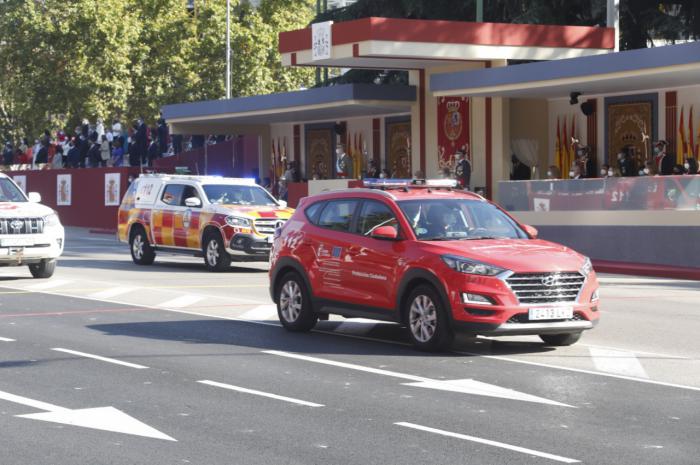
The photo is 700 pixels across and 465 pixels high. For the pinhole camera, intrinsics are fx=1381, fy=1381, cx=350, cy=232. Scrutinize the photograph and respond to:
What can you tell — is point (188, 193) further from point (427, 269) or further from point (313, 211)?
point (427, 269)

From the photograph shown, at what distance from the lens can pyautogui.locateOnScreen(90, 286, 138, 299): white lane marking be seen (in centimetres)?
2016

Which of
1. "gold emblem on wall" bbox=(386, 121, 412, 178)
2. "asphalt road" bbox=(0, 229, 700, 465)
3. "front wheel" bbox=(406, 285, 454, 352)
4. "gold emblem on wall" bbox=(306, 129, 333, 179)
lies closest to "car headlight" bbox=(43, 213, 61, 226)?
"asphalt road" bbox=(0, 229, 700, 465)

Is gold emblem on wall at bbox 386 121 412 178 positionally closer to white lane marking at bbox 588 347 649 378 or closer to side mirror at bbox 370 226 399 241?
side mirror at bbox 370 226 399 241

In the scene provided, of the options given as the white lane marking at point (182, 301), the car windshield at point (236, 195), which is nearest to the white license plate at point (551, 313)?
the white lane marking at point (182, 301)

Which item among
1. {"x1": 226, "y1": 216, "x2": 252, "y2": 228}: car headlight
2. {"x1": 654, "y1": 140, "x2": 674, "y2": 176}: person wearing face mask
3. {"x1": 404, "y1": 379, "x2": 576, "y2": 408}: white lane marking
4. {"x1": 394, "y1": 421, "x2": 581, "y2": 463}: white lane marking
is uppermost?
{"x1": 654, "y1": 140, "x2": 674, "y2": 176}: person wearing face mask

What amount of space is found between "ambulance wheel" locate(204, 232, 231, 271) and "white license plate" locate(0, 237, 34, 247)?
13.8ft

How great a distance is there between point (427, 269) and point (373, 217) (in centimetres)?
144

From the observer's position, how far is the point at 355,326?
52.5 feet

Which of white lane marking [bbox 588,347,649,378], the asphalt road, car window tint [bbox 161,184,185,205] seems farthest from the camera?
car window tint [bbox 161,184,185,205]

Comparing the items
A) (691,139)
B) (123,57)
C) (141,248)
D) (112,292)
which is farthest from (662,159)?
(123,57)

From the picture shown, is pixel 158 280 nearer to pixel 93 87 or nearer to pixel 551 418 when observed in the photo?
pixel 551 418

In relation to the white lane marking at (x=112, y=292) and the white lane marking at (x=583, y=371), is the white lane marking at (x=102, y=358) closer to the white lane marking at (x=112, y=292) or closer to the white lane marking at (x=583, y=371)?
the white lane marking at (x=583, y=371)

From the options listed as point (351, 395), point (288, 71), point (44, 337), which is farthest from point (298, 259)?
point (288, 71)

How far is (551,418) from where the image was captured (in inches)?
387
